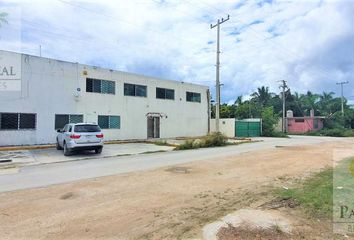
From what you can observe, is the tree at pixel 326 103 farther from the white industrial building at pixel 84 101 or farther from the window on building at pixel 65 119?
the window on building at pixel 65 119

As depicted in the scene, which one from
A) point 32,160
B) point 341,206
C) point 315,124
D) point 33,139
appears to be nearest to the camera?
point 341,206

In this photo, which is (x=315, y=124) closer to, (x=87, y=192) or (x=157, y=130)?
(x=157, y=130)

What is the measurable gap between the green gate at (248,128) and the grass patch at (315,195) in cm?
2822

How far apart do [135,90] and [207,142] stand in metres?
9.36

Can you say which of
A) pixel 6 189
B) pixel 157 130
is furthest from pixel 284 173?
pixel 157 130

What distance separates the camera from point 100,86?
26.3 meters

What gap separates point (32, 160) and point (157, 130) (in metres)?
16.8

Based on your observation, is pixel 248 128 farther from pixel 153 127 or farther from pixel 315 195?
pixel 315 195

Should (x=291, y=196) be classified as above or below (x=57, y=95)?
Result: below

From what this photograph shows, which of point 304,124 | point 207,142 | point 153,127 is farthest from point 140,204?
point 304,124

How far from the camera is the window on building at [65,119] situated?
23.4 meters

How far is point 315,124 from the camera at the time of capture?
5416cm

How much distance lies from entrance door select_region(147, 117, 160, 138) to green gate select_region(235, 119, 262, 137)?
11335 mm

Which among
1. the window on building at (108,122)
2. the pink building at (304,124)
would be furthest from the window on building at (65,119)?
the pink building at (304,124)
